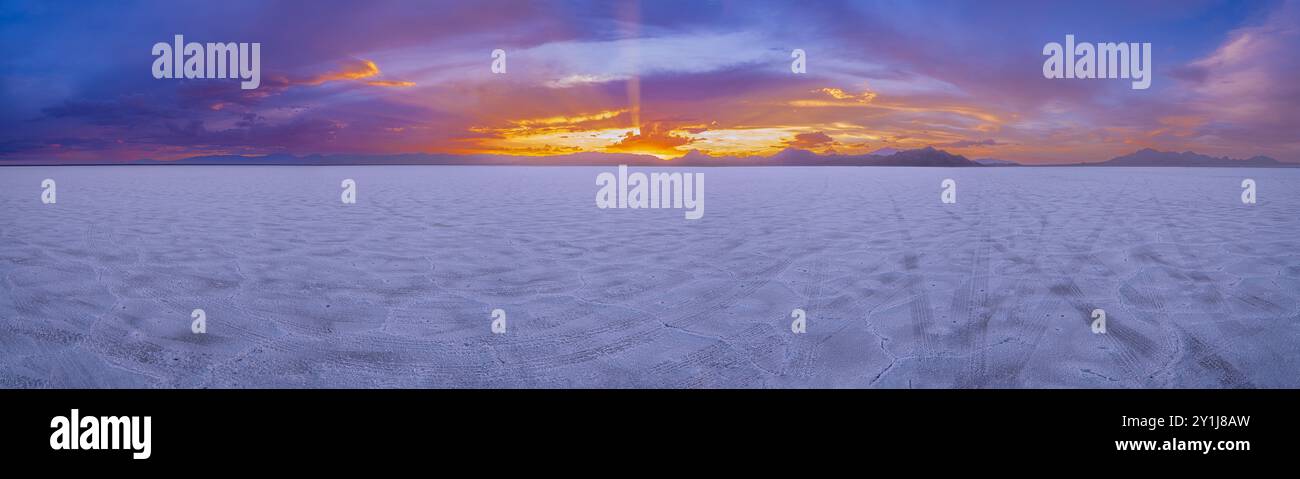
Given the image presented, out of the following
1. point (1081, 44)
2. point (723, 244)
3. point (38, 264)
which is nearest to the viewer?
point (38, 264)

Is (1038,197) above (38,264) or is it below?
above

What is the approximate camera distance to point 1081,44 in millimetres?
8484

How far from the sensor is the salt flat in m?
3.58

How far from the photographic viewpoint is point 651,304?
4887mm

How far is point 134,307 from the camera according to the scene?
470 cm

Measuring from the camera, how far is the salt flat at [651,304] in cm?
358

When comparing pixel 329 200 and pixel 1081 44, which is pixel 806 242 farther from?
pixel 329 200

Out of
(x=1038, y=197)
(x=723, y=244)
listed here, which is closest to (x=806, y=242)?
(x=723, y=244)

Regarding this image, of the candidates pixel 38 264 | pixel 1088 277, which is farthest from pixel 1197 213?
pixel 38 264
